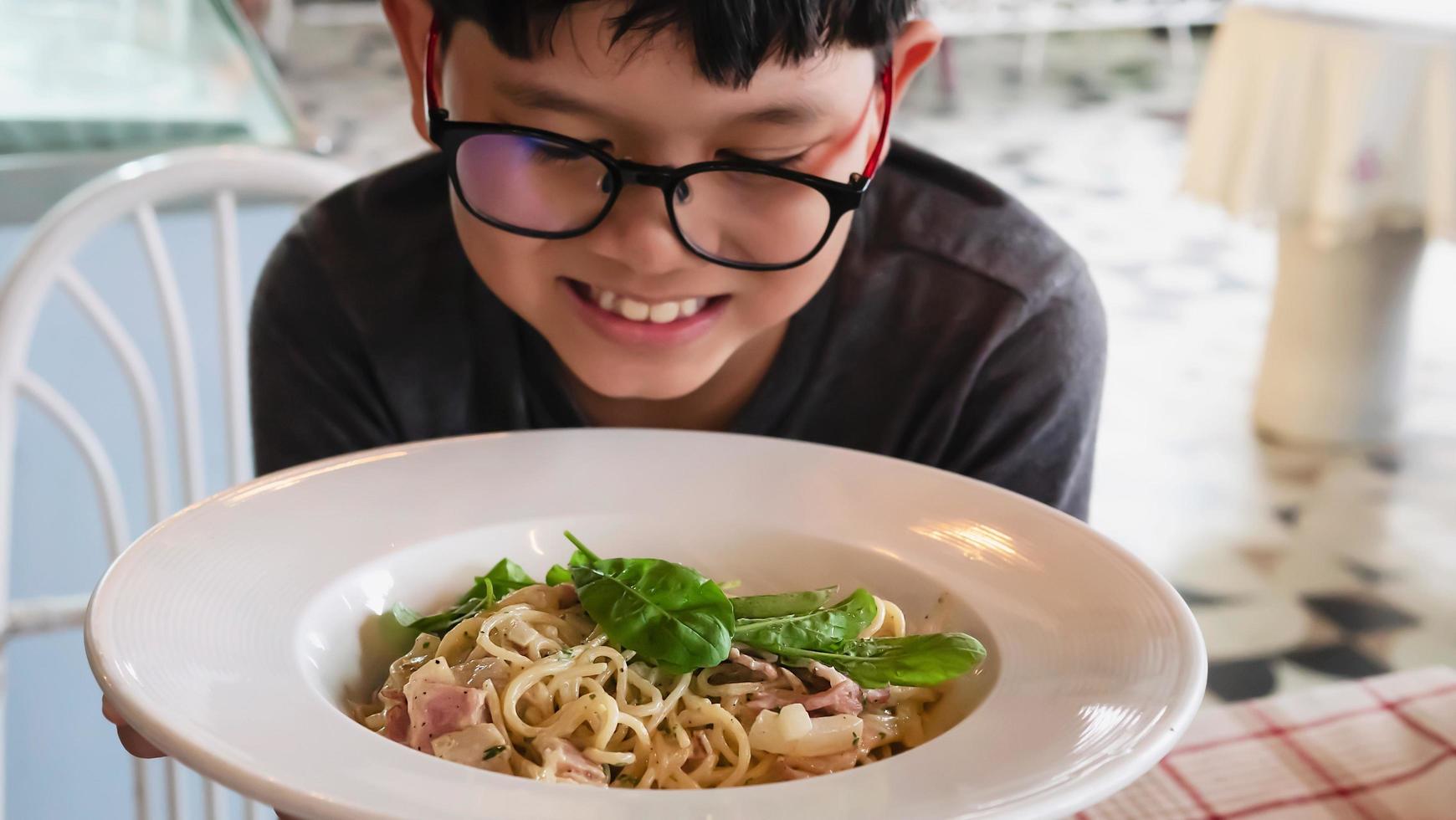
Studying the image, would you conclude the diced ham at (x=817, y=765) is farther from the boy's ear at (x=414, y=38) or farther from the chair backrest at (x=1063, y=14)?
the chair backrest at (x=1063, y=14)

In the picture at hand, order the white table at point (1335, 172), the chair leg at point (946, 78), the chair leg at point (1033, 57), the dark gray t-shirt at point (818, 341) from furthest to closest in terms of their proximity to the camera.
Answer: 1. the chair leg at point (1033, 57)
2. the chair leg at point (946, 78)
3. the white table at point (1335, 172)
4. the dark gray t-shirt at point (818, 341)

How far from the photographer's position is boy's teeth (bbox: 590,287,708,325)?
3.78 feet

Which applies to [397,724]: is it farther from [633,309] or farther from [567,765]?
[633,309]

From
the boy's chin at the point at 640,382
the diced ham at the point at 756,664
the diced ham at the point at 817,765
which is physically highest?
the boy's chin at the point at 640,382

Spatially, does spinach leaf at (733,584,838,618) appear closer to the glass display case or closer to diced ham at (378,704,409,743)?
diced ham at (378,704,409,743)

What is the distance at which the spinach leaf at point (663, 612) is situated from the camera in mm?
819

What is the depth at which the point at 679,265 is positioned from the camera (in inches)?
42.6

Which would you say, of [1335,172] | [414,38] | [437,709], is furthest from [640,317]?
[1335,172]

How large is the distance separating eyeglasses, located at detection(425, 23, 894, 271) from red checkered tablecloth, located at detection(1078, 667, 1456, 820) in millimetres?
511

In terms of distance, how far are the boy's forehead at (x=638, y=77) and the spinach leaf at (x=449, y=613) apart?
37cm

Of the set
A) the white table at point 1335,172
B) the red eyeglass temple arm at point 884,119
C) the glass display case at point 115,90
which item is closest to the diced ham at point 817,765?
the red eyeglass temple arm at point 884,119

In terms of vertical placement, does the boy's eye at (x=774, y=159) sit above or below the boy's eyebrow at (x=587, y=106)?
below

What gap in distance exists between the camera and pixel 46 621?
1.46 meters

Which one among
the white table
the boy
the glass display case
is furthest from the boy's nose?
the white table
